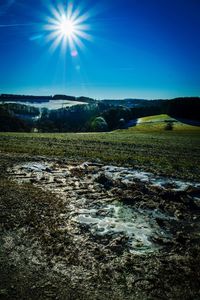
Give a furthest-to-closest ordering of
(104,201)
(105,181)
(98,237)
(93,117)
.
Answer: (93,117) → (105,181) → (104,201) → (98,237)

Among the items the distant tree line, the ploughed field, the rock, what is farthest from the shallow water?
the distant tree line

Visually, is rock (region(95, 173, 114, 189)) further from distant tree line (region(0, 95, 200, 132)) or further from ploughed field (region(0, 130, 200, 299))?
distant tree line (region(0, 95, 200, 132))

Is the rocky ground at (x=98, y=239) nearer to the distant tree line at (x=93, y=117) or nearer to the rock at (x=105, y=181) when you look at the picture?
the rock at (x=105, y=181)

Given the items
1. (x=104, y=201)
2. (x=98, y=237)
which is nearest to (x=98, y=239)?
(x=98, y=237)

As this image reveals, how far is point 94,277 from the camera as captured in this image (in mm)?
7066

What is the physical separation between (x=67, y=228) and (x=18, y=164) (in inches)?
468

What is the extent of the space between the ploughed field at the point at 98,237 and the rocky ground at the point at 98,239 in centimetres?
2

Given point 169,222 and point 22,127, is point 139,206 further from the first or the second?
point 22,127

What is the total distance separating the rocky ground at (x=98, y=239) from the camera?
22.1ft

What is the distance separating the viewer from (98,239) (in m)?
9.09

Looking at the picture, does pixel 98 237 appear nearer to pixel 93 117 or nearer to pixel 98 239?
pixel 98 239

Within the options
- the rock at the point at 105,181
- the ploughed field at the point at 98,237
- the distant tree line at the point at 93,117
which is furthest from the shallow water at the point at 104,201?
the distant tree line at the point at 93,117

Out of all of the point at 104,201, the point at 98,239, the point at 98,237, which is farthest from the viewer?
the point at 104,201

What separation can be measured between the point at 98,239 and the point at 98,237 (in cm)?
14
